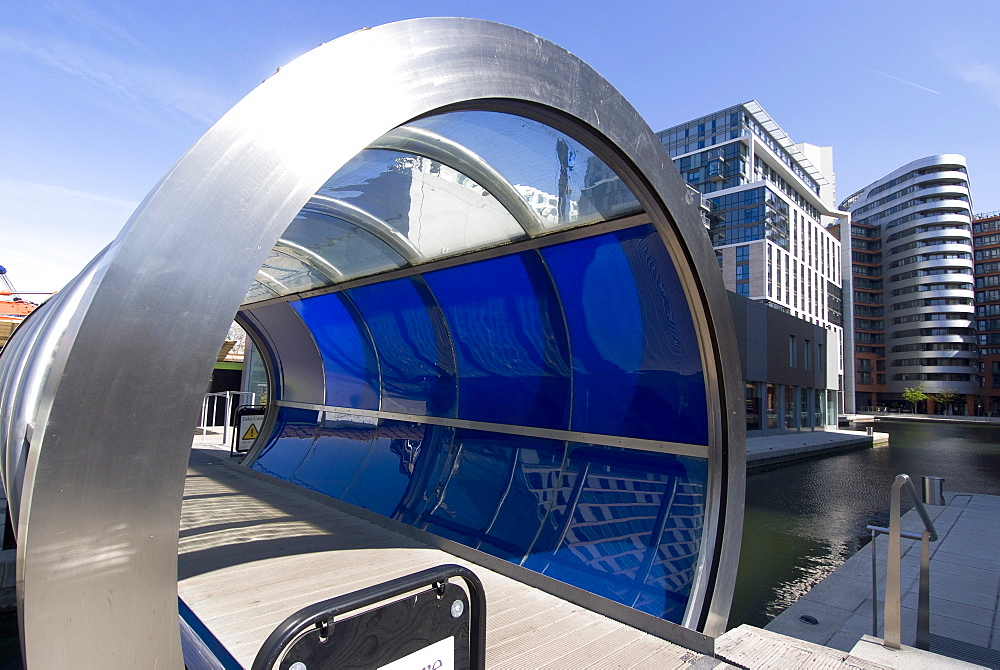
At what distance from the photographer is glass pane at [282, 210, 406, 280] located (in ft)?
20.2

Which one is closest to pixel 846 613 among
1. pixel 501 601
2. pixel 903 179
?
pixel 501 601

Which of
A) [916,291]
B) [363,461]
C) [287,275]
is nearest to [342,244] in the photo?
[287,275]

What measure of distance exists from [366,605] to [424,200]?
13.6ft

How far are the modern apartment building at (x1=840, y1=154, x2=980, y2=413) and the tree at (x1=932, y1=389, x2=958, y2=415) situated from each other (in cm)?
27

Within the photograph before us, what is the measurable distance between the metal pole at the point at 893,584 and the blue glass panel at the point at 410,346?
167 inches

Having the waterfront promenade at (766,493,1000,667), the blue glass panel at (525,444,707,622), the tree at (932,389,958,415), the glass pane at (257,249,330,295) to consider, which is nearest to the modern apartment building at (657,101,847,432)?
the tree at (932,389,958,415)

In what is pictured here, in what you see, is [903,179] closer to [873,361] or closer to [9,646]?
[873,361]

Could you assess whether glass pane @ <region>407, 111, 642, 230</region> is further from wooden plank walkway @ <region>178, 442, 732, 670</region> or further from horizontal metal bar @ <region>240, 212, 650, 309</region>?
wooden plank walkway @ <region>178, 442, 732, 670</region>

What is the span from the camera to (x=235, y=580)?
14.6ft

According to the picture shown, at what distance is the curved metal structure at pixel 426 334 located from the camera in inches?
65.2

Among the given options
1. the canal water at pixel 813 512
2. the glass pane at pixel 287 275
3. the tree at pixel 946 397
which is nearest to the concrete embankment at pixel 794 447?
the canal water at pixel 813 512

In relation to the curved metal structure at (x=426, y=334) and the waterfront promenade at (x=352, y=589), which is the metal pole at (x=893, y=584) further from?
the curved metal structure at (x=426, y=334)

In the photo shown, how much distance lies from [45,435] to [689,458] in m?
3.67

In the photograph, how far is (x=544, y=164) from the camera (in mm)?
4188
